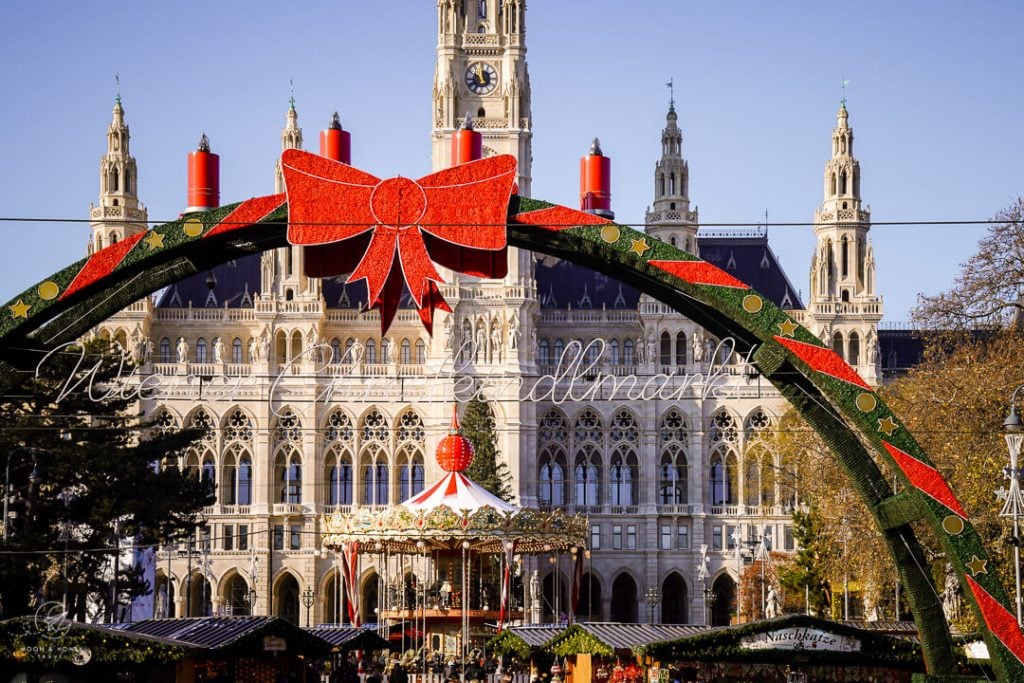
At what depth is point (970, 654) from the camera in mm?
35938

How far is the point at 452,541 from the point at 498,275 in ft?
78.4

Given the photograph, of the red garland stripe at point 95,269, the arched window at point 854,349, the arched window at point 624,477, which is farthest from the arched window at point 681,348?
the red garland stripe at point 95,269

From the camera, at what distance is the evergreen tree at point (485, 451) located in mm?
79812

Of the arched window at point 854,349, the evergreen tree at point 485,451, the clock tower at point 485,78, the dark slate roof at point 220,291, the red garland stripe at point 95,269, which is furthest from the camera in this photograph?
the dark slate roof at point 220,291

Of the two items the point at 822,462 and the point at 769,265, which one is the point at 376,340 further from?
the point at 822,462

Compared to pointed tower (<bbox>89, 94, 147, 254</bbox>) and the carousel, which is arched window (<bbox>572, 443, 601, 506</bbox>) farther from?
the carousel

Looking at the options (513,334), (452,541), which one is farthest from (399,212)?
(513,334)

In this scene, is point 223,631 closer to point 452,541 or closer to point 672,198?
point 452,541

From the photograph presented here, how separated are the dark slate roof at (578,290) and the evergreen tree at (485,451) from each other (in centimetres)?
914

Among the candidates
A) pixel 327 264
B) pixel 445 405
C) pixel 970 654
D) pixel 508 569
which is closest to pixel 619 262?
pixel 327 264

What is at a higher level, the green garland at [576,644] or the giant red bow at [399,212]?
the giant red bow at [399,212]

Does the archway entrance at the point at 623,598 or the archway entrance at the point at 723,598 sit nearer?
the archway entrance at the point at 723,598

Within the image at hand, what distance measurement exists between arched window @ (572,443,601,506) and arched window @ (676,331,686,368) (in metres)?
5.69

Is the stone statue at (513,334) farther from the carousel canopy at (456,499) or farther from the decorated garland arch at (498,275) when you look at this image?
the decorated garland arch at (498,275)
